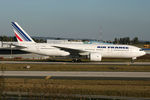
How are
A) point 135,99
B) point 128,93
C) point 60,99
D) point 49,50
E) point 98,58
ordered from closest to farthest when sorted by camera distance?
point 60,99
point 135,99
point 128,93
point 98,58
point 49,50

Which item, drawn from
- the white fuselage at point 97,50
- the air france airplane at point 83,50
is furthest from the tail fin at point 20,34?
the white fuselage at point 97,50

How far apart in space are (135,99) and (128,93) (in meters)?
2.07

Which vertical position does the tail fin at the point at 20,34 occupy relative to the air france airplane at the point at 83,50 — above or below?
above

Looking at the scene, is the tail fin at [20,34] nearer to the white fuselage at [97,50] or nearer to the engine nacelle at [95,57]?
the white fuselage at [97,50]

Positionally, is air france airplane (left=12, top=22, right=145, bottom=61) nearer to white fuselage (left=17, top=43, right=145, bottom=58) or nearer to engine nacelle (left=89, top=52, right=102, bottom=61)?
white fuselage (left=17, top=43, right=145, bottom=58)

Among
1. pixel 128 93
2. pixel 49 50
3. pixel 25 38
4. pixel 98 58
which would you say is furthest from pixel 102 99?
pixel 25 38

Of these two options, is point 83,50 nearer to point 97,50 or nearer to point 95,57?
point 97,50

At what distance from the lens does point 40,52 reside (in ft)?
126

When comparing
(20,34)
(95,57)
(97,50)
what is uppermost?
(20,34)

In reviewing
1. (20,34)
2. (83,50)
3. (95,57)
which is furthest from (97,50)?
(20,34)

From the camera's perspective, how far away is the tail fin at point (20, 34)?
39347 mm

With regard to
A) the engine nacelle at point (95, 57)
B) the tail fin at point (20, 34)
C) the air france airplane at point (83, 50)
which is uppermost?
the tail fin at point (20, 34)

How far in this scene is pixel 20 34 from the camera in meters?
39.7

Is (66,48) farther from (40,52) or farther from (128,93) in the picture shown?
(128,93)
